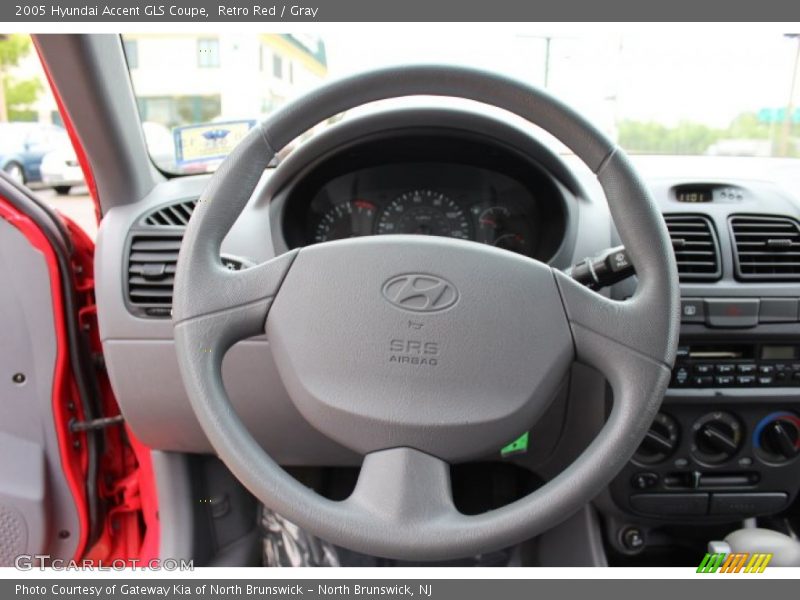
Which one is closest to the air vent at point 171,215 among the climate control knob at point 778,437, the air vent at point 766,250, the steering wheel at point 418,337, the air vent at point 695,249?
the steering wheel at point 418,337

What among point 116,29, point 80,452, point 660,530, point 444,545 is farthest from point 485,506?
point 116,29

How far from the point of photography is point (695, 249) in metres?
1.32

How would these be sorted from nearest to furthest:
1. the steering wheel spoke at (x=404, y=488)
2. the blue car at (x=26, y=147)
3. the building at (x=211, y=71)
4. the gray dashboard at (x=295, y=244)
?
the steering wheel spoke at (x=404, y=488), the gray dashboard at (x=295, y=244), the building at (x=211, y=71), the blue car at (x=26, y=147)

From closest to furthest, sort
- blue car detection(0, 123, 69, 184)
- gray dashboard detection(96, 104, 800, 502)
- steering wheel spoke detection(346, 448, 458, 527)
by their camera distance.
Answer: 1. steering wheel spoke detection(346, 448, 458, 527)
2. gray dashboard detection(96, 104, 800, 502)
3. blue car detection(0, 123, 69, 184)

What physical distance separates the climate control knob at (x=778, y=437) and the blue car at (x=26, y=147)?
175 centimetres

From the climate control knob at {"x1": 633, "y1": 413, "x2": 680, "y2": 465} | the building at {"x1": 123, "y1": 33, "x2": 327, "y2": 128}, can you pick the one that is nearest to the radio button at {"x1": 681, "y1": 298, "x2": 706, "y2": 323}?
the climate control knob at {"x1": 633, "y1": 413, "x2": 680, "y2": 465}

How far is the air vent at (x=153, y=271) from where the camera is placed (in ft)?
4.26

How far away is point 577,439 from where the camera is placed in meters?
1.35

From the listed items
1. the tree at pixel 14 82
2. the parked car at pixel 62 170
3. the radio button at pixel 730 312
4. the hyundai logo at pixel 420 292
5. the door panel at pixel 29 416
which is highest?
the tree at pixel 14 82

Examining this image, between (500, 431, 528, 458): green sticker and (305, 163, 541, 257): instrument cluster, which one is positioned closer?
(500, 431, 528, 458): green sticker

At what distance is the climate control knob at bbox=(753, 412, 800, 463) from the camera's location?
4.46ft

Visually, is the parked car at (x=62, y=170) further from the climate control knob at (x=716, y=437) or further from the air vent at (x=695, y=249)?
the climate control knob at (x=716, y=437)

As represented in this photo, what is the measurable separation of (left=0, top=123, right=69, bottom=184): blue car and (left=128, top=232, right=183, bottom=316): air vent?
41 cm

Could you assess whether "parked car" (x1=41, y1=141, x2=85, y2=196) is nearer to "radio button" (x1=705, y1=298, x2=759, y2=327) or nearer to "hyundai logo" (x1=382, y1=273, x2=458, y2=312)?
"hyundai logo" (x1=382, y1=273, x2=458, y2=312)
